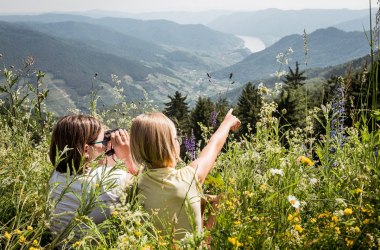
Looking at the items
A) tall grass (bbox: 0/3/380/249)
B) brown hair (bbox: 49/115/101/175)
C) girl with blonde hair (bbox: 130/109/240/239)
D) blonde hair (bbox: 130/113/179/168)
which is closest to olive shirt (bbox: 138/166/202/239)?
girl with blonde hair (bbox: 130/109/240/239)

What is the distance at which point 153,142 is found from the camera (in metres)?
2.83

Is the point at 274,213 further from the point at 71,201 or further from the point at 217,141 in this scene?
the point at 71,201

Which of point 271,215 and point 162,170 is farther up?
point 271,215

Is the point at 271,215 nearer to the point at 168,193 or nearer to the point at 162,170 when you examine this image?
the point at 168,193

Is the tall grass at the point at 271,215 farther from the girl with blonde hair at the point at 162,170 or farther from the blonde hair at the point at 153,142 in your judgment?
the blonde hair at the point at 153,142

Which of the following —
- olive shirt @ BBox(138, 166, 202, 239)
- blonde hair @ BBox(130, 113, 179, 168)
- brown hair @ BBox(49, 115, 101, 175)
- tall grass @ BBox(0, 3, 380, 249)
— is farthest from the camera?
brown hair @ BBox(49, 115, 101, 175)

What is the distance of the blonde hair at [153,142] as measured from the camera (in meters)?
2.83

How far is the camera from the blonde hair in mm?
2834

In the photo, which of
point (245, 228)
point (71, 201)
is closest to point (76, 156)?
point (71, 201)

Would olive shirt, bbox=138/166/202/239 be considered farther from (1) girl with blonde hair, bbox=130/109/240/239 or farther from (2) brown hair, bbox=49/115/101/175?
(2) brown hair, bbox=49/115/101/175

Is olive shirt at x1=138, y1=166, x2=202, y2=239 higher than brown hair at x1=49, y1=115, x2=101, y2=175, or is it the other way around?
brown hair at x1=49, y1=115, x2=101, y2=175

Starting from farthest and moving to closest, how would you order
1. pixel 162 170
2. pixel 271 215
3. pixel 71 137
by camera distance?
pixel 71 137 < pixel 162 170 < pixel 271 215

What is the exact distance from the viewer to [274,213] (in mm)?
1849

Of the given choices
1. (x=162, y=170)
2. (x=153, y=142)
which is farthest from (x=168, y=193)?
(x=153, y=142)
